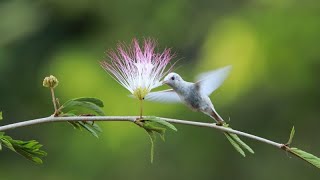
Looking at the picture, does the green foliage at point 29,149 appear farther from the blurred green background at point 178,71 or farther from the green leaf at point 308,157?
the blurred green background at point 178,71

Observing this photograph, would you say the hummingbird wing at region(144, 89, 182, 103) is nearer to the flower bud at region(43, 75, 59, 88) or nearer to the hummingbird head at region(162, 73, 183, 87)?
the hummingbird head at region(162, 73, 183, 87)

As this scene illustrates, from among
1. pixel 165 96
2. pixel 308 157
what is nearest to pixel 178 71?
pixel 165 96

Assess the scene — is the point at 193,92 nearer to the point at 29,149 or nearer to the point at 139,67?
the point at 139,67

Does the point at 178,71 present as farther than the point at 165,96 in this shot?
Yes

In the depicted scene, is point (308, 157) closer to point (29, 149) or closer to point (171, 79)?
point (171, 79)

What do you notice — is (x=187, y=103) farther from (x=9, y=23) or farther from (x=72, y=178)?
(x=9, y=23)

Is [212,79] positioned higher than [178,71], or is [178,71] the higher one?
[178,71]
